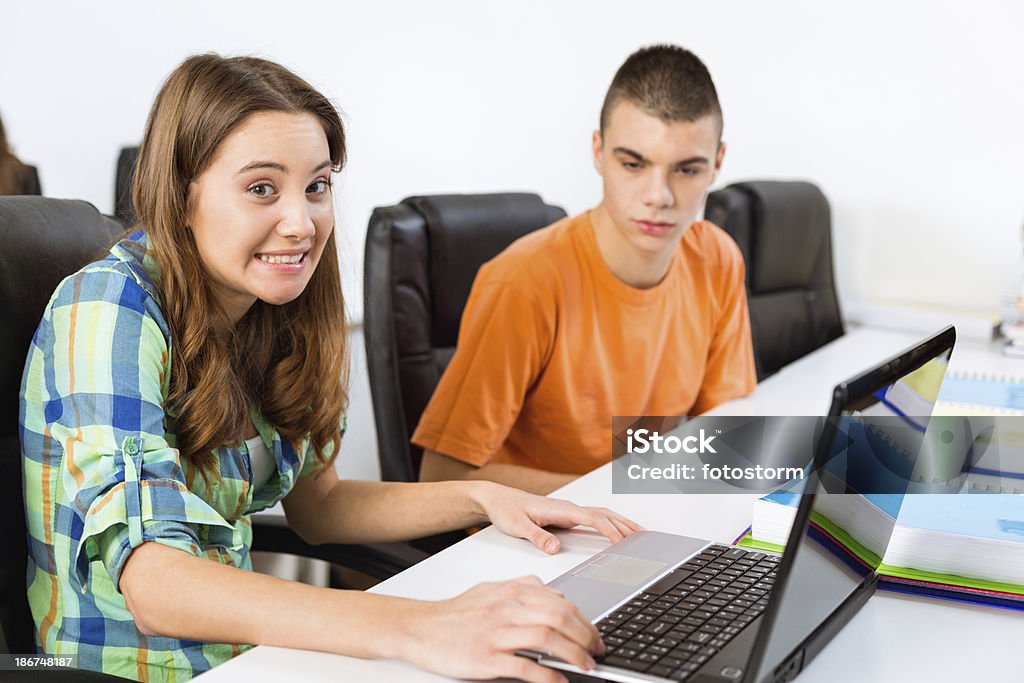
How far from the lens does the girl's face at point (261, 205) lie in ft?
3.73

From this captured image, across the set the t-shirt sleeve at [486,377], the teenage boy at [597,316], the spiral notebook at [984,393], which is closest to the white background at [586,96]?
the spiral notebook at [984,393]

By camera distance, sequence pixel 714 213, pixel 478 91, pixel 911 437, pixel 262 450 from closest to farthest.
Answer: pixel 911 437
pixel 262 450
pixel 714 213
pixel 478 91

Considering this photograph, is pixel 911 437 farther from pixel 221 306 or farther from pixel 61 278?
pixel 61 278

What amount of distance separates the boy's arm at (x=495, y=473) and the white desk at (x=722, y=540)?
0.55ft

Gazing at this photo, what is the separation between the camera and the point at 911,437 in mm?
972

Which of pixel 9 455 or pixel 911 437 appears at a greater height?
pixel 911 437

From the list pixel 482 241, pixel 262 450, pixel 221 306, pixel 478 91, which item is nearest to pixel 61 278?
pixel 221 306

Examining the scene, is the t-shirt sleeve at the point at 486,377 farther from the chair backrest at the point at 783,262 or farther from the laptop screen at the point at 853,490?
the chair backrest at the point at 783,262

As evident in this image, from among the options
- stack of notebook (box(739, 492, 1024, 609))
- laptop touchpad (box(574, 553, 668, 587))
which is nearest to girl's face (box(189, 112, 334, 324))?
laptop touchpad (box(574, 553, 668, 587))

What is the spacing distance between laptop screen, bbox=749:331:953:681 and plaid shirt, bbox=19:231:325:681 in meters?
0.52

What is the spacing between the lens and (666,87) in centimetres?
176

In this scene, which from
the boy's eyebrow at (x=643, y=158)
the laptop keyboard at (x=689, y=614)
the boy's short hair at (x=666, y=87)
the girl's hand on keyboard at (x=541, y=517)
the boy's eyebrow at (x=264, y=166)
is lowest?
the girl's hand on keyboard at (x=541, y=517)

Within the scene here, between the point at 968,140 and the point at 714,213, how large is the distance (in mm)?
725

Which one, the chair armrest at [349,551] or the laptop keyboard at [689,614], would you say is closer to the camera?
the laptop keyboard at [689,614]
